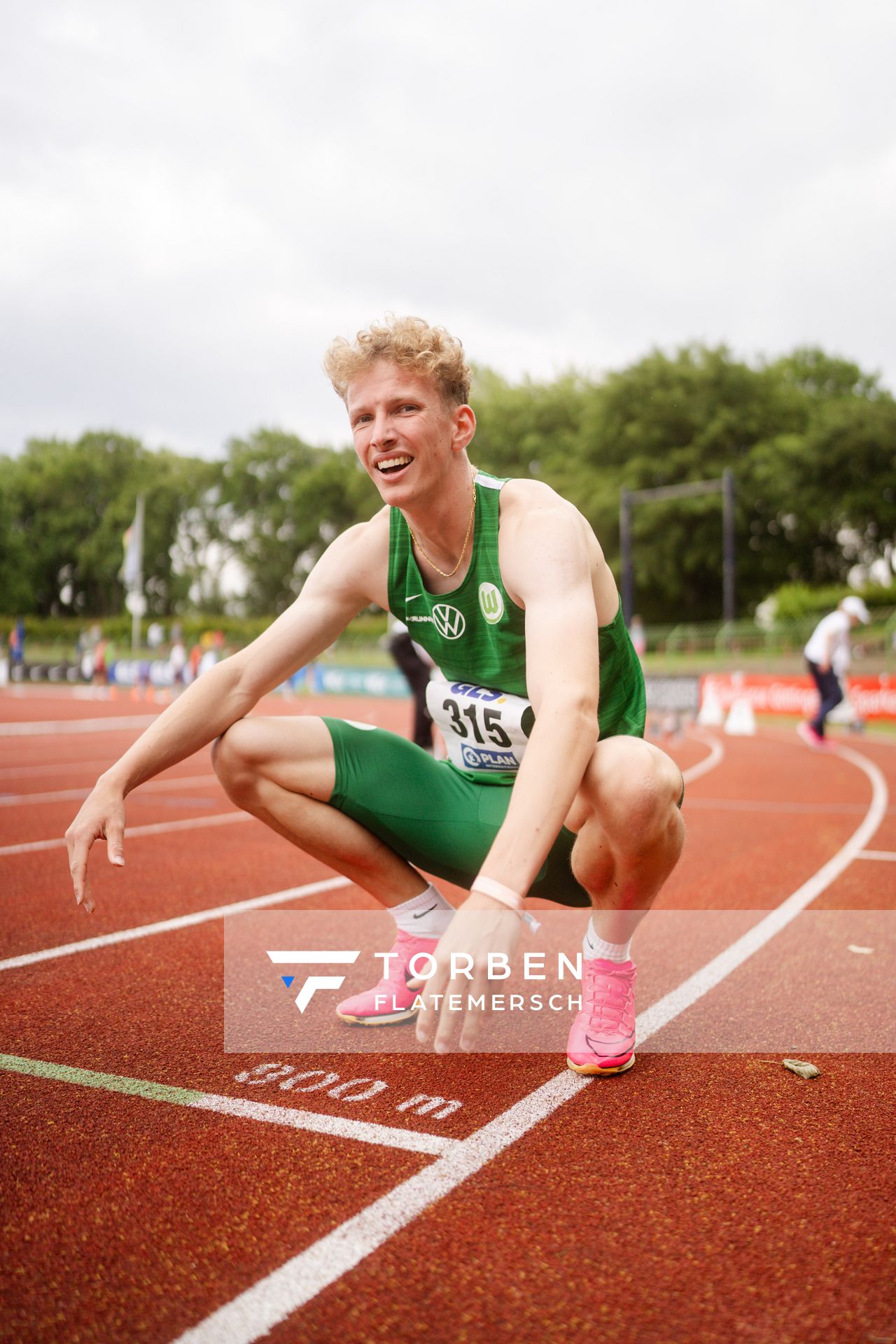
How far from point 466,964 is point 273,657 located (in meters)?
1.28

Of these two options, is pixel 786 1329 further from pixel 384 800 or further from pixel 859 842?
pixel 859 842

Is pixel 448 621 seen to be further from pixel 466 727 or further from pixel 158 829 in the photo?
pixel 158 829

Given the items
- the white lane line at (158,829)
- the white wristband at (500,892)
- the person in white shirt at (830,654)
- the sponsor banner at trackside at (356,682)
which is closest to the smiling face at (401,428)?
the white wristband at (500,892)

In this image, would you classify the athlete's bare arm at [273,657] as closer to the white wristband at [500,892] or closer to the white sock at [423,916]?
the white sock at [423,916]

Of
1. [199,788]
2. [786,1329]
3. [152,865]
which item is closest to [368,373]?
[786,1329]

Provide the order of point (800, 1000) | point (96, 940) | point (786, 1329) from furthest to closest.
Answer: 1. point (96, 940)
2. point (800, 1000)
3. point (786, 1329)

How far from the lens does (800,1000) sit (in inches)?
127

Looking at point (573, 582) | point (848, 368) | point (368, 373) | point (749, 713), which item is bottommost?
point (749, 713)

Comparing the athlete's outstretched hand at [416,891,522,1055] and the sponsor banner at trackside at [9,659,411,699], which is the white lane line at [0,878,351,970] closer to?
the athlete's outstretched hand at [416,891,522,1055]

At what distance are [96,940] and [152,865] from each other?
159 centimetres

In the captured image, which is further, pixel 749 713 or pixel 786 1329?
pixel 749 713

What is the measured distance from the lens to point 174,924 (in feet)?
13.6

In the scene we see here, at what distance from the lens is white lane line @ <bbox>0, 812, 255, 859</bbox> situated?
19.1 ft

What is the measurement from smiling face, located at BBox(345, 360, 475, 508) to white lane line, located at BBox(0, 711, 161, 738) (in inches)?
555
